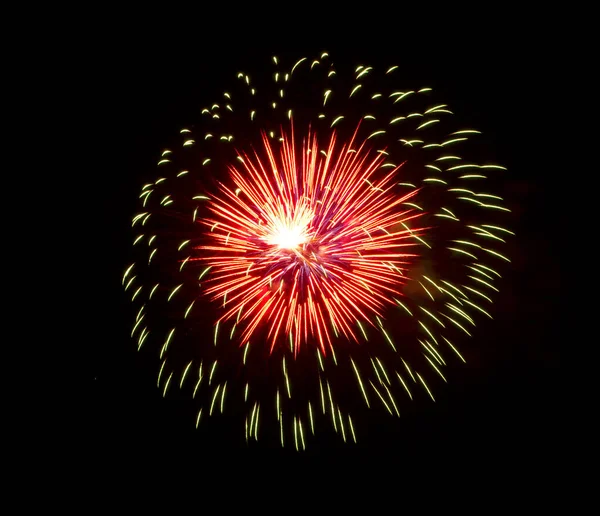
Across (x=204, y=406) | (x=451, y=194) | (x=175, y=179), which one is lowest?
(x=204, y=406)

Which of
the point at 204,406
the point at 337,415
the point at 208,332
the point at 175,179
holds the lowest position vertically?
the point at 337,415

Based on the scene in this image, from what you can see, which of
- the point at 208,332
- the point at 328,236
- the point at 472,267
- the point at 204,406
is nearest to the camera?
the point at 328,236

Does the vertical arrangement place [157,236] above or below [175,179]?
below

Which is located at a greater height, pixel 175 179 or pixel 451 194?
pixel 175 179

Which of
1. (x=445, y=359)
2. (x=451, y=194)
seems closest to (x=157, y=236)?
(x=451, y=194)

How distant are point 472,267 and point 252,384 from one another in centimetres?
291

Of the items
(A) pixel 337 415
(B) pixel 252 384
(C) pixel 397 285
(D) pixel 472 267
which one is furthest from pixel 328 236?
(A) pixel 337 415

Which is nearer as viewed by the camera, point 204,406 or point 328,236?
point 328,236

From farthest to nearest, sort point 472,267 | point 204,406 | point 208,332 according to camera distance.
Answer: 1. point 204,406
2. point 208,332
3. point 472,267

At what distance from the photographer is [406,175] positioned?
15.3 feet

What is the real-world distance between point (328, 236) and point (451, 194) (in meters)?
1.60

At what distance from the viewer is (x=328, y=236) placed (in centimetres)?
422

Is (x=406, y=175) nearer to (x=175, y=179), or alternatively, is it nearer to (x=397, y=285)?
(x=397, y=285)

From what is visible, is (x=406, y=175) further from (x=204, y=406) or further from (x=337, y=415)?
(x=204, y=406)
